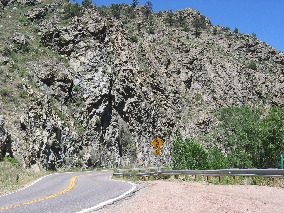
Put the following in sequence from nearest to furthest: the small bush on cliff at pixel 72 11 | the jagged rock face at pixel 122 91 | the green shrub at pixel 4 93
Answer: the green shrub at pixel 4 93
the jagged rock face at pixel 122 91
the small bush on cliff at pixel 72 11

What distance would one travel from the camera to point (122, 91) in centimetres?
4969

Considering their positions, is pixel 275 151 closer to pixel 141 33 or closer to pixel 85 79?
pixel 85 79

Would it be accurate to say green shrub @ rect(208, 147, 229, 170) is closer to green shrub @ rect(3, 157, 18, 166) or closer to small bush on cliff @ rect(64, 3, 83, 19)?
green shrub @ rect(3, 157, 18, 166)

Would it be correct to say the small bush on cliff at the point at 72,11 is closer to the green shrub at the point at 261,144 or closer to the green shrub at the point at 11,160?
the green shrub at the point at 11,160

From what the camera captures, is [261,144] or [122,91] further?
[122,91]

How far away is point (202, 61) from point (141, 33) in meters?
17.4

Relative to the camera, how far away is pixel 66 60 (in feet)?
160

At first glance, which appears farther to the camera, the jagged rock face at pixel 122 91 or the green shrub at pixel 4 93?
the jagged rock face at pixel 122 91

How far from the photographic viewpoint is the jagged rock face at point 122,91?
3772 cm

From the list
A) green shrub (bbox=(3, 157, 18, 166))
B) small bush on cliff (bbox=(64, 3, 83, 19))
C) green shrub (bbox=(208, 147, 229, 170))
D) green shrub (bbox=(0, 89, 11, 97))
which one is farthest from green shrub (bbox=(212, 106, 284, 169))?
small bush on cliff (bbox=(64, 3, 83, 19))

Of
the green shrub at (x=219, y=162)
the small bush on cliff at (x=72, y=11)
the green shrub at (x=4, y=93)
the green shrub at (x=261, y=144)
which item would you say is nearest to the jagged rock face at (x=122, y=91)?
the green shrub at (x=4, y=93)

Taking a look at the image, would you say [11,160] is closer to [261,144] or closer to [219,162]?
[219,162]

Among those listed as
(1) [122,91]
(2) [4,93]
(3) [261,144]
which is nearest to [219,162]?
(3) [261,144]

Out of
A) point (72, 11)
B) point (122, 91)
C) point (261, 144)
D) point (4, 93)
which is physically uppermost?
point (72, 11)
